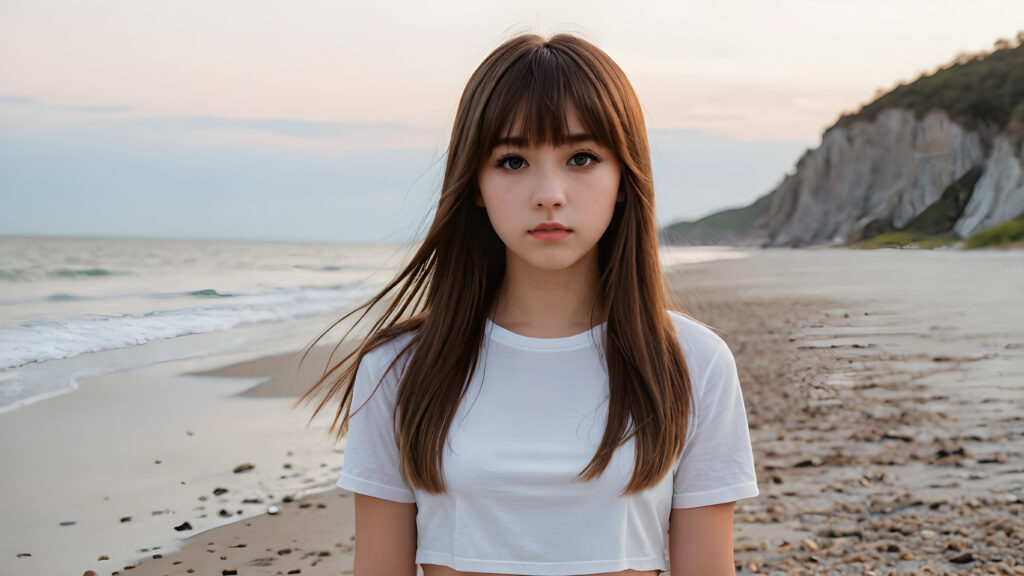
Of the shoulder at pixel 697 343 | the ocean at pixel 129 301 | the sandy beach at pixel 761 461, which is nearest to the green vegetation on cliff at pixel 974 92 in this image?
the ocean at pixel 129 301

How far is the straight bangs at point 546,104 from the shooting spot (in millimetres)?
1657

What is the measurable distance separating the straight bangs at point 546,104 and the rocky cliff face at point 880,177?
27.9m

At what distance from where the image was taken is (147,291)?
1425cm

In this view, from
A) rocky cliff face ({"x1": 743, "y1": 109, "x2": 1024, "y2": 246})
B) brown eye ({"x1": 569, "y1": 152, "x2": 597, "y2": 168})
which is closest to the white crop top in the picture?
brown eye ({"x1": 569, "y1": 152, "x2": 597, "y2": 168})

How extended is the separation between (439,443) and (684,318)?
59 cm

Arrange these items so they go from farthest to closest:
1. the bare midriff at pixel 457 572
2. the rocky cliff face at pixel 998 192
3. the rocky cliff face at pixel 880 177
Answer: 1. the rocky cliff face at pixel 880 177
2. the rocky cliff face at pixel 998 192
3. the bare midriff at pixel 457 572

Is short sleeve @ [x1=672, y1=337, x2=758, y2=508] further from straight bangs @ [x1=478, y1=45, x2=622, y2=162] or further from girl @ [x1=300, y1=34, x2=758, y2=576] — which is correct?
straight bangs @ [x1=478, y1=45, x2=622, y2=162]

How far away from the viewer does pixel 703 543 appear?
1795mm

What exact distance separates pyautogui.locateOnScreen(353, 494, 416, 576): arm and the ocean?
0.53 meters

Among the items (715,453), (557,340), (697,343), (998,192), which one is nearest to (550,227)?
(557,340)

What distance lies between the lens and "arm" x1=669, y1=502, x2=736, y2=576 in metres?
1.79

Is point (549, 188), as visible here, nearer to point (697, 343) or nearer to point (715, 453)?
point (697, 343)

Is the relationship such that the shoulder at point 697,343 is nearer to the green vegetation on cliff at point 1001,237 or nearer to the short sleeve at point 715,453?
the short sleeve at point 715,453

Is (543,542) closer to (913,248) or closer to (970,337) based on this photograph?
(970,337)
